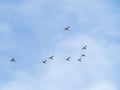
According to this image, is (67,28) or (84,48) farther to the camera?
(84,48)

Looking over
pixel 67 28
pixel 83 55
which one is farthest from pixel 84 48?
pixel 67 28

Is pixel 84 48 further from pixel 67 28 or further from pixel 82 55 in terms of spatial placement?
pixel 67 28

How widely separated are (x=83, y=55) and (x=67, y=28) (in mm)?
14406

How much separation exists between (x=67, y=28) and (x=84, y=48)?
39.7ft

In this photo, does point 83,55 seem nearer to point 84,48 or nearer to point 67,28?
point 84,48

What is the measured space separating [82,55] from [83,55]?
372 mm

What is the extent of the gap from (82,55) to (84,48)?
300cm

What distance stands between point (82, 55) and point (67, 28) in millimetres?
14252

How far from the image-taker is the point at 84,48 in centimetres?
12294

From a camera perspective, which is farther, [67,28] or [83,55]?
[83,55]

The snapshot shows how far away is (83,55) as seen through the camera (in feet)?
408

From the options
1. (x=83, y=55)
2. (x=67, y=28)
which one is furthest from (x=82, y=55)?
(x=67, y=28)
